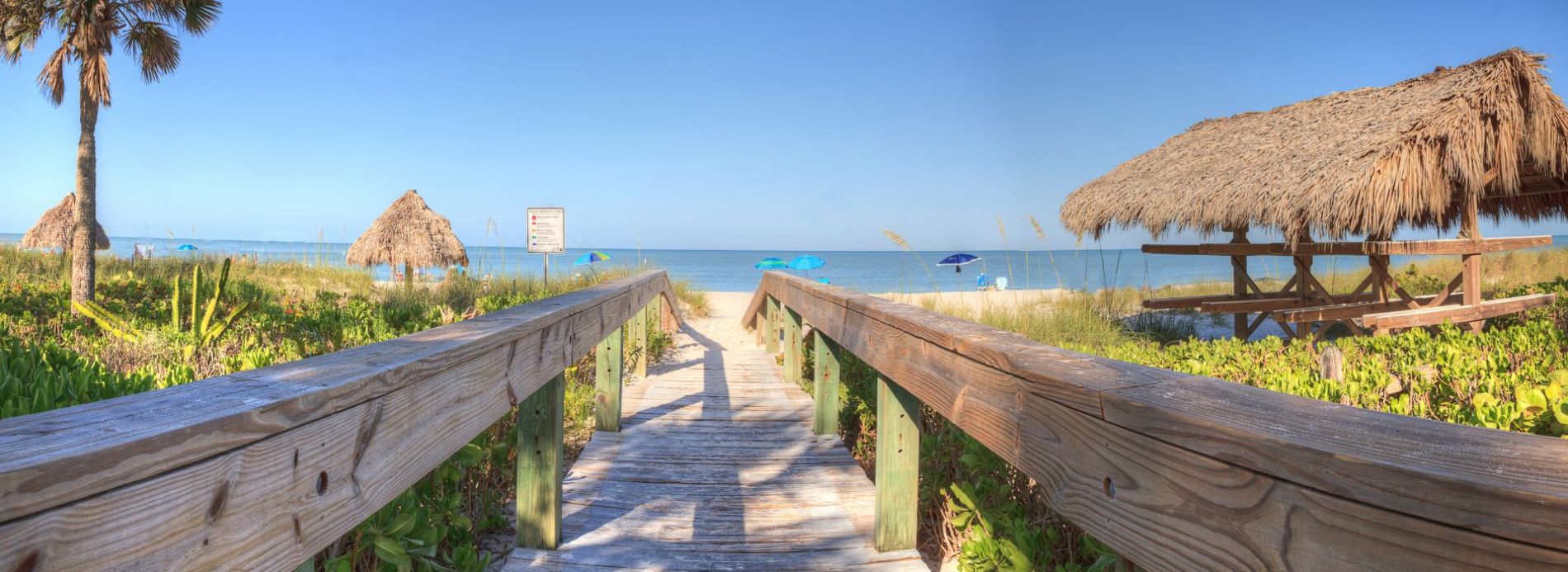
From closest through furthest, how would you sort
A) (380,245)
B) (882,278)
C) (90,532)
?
(90,532) → (380,245) → (882,278)

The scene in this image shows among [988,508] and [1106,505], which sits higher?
[1106,505]

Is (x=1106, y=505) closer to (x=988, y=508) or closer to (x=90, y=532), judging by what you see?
(x=90, y=532)

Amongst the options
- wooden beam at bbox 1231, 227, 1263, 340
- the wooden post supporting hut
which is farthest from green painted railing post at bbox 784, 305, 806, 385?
wooden beam at bbox 1231, 227, 1263, 340

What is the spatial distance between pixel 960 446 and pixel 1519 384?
193 centimetres

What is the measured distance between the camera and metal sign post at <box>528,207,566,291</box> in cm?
1107

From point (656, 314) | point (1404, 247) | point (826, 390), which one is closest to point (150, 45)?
point (656, 314)

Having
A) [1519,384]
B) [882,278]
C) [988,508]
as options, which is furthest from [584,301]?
[882,278]

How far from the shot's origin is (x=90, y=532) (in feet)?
2.27

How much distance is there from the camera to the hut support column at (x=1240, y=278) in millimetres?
9391

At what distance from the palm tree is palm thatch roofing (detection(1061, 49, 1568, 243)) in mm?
13648

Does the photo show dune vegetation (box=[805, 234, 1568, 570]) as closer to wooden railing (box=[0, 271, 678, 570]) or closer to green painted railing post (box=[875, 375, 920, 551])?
green painted railing post (box=[875, 375, 920, 551])

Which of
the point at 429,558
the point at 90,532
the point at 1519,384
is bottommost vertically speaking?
the point at 429,558

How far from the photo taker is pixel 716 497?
125 inches

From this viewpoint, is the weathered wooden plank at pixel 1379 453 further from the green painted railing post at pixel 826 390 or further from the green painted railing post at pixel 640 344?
the green painted railing post at pixel 640 344
